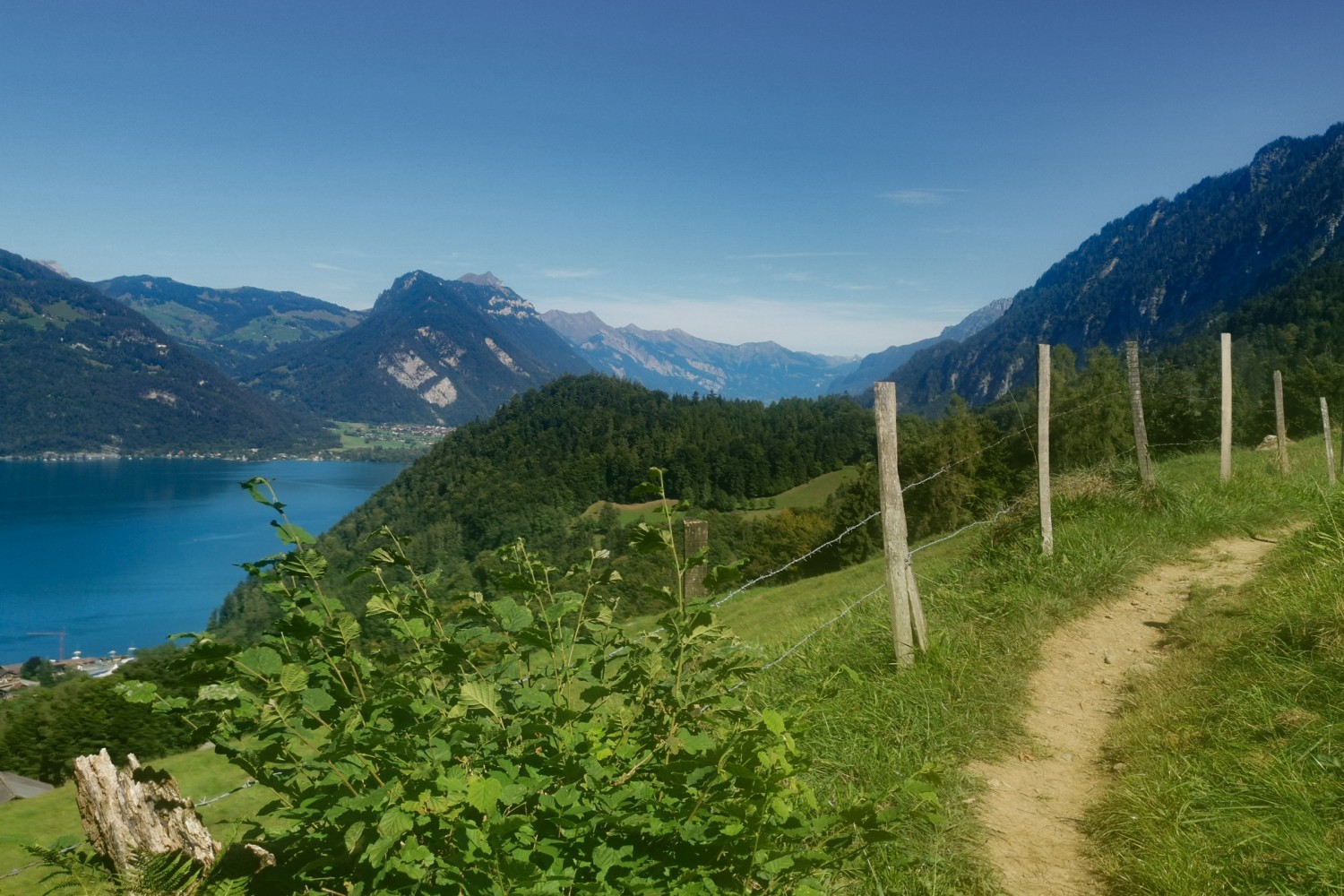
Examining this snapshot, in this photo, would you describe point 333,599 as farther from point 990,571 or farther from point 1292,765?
point 990,571

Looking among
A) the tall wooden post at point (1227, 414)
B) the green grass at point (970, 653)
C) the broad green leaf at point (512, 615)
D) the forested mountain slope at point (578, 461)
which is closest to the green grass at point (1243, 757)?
the green grass at point (970, 653)

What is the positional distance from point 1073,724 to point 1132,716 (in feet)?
1.23

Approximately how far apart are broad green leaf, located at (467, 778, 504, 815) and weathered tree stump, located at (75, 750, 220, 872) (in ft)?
4.06

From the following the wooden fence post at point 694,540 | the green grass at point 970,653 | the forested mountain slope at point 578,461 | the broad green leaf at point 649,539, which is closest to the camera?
the broad green leaf at point 649,539

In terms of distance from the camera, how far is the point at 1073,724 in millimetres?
5105

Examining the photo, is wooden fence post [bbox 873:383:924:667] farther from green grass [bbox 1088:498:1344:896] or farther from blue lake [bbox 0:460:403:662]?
blue lake [bbox 0:460:403:662]

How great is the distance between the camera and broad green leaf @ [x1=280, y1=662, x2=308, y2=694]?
1.93 metres

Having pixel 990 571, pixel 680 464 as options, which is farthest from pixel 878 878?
pixel 680 464

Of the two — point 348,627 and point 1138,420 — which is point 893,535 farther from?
point 1138,420

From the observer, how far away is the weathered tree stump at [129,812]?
223cm

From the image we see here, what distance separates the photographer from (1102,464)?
995 centimetres

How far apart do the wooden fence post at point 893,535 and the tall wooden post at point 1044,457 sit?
2.67 meters

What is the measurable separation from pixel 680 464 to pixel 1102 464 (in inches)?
4386

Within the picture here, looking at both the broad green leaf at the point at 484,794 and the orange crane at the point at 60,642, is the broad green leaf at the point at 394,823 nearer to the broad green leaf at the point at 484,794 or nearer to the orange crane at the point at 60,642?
the broad green leaf at the point at 484,794
